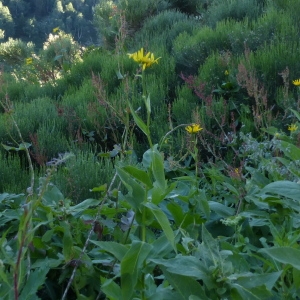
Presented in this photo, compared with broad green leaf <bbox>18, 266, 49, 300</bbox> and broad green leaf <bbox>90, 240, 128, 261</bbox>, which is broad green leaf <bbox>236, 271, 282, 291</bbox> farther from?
broad green leaf <bbox>18, 266, 49, 300</bbox>

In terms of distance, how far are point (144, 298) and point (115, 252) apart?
0.36ft

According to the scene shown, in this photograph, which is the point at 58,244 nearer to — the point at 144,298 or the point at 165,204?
the point at 165,204

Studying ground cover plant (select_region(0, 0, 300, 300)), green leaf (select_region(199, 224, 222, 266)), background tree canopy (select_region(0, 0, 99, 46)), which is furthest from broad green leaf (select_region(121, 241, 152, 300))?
background tree canopy (select_region(0, 0, 99, 46))

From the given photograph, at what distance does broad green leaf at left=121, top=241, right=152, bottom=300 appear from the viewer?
0.89 meters

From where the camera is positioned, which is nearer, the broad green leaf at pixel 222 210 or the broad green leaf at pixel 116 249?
the broad green leaf at pixel 116 249

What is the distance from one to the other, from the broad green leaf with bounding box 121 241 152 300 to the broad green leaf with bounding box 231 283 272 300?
0.19 m

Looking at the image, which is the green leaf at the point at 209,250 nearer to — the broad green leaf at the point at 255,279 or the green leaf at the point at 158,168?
the broad green leaf at the point at 255,279

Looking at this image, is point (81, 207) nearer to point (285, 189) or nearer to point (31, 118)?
point (285, 189)

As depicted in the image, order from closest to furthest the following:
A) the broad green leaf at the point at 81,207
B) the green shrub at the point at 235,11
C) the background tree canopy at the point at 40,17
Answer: the broad green leaf at the point at 81,207, the green shrub at the point at 235,11, the background tree canopy at the point at 40,17

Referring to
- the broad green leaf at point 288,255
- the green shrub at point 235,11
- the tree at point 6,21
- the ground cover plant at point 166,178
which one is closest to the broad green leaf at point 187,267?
the ground cover plant at point 166,178

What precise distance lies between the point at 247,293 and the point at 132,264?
0.73 ft

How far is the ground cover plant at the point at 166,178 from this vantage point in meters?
0.90

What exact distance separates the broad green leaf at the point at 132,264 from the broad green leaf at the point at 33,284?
0.73ft

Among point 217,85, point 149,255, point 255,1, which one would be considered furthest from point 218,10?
point 149,255
